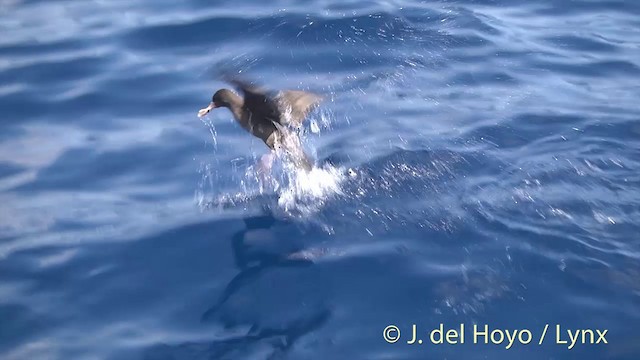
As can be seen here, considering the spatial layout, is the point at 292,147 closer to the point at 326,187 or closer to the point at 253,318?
the point at 326,187

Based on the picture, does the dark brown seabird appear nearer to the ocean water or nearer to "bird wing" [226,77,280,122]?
"bird wing" [226,77,280,122]

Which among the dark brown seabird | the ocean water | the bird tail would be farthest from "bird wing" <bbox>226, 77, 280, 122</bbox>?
the ocean water

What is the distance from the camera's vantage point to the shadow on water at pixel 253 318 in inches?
236

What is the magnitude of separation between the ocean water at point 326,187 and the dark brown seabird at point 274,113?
0.20 meters

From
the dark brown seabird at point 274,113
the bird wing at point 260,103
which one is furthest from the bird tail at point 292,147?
the bird wing at point 260,103

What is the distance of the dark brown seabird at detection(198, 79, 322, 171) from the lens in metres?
8.26

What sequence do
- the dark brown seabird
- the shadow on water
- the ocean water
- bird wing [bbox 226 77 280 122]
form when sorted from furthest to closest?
the dark brown seabird → bird wing [bbox 226 77 280 122] → the ocean water → the shadow on water

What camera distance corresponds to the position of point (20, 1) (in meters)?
12.3

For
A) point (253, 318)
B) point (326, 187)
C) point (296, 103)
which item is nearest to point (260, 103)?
point (296, 103)

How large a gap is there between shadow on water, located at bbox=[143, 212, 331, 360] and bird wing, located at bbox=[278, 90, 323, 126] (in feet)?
4.76

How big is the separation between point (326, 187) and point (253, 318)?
1896mm

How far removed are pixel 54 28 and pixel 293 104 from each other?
15.7 feet

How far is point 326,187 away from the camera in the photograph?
788cm

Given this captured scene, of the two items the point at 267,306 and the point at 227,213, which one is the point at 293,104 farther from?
the point at 267,306
